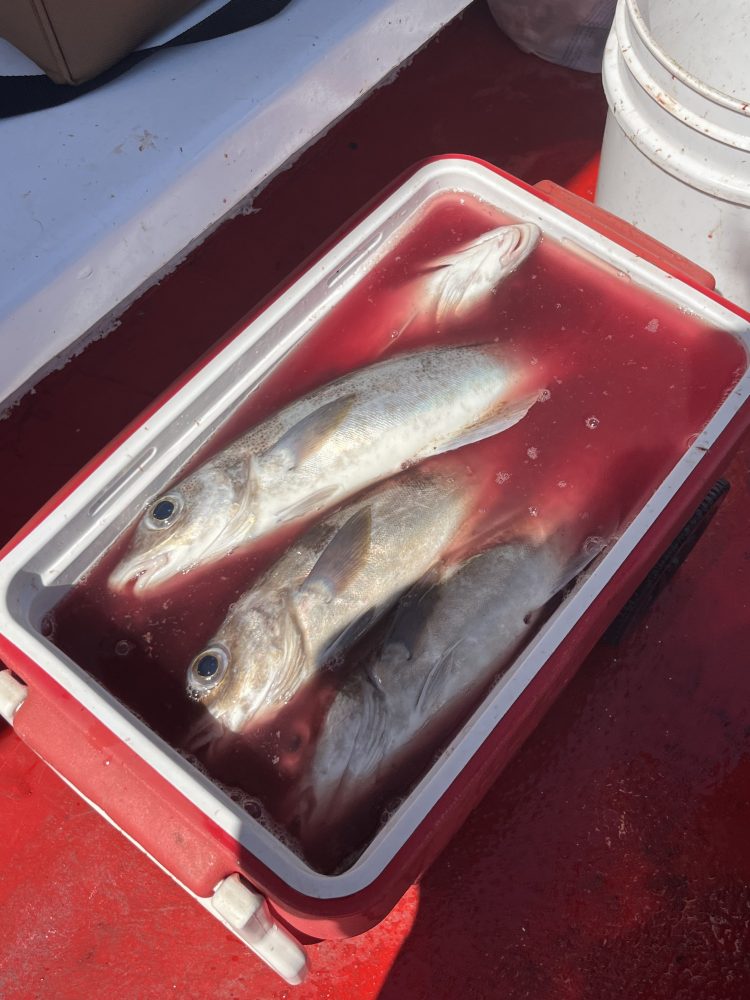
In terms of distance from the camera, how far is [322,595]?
177 cm

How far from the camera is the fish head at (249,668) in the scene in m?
1.66

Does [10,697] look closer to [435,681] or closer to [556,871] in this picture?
[435,681]

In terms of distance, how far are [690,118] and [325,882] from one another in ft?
6.49

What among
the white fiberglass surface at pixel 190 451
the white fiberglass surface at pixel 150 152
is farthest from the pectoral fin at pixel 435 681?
the white fiberglass surface at pixel 150 152

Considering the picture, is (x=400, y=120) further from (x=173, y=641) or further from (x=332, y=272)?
(x=173, y=641)

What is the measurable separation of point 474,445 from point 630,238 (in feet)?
2.27

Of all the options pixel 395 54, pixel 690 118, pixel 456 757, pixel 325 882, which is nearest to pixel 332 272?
pixel 395 54

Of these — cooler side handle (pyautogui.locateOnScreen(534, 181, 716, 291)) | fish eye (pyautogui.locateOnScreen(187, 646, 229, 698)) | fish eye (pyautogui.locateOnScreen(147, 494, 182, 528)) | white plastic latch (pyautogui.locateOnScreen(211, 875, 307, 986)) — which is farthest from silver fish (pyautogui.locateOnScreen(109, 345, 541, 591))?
white plastic latch (pyautogui.locateOnScreen(211, 875, 307, 986))

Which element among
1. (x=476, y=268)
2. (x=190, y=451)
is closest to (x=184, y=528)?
(x=190, y=451)

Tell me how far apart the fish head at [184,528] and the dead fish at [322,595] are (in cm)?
16

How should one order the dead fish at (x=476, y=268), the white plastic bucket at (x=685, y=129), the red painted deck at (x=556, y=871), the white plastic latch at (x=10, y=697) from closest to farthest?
the white plastic latch at (x=10, y=697) → the red painted deck at (x=556, y=871) → the white plastic bucket at (x=685, y=129) → the dead fish at (x=476, y=268)

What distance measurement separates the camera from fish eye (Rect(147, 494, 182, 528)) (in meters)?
1.82

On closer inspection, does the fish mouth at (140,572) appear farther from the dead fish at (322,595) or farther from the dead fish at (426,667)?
the dead fish at (426,667)

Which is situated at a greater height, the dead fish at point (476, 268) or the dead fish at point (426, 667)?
the dead fish at point (476, 268)
